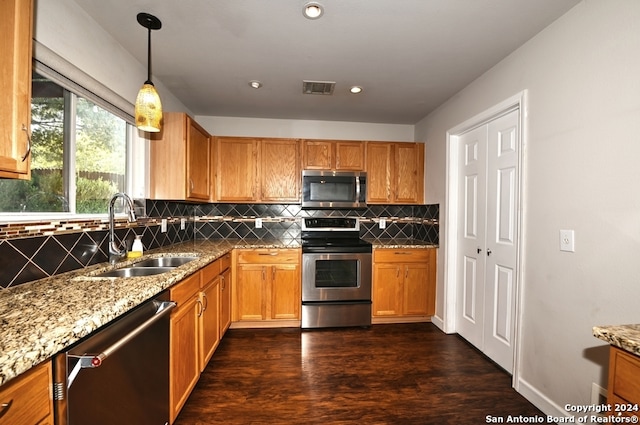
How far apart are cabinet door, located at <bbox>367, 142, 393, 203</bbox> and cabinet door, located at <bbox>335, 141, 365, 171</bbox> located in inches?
3.9

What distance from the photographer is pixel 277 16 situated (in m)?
1.64

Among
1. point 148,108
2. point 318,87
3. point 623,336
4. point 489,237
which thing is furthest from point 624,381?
point 318,87

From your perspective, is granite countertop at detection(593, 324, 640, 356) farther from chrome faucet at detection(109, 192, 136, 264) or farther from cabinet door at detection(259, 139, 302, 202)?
cabinet door at detection(259, 139, 302, 202)

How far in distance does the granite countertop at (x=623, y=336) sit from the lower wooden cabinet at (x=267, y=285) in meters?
2.34

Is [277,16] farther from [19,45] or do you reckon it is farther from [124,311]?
[124,311]

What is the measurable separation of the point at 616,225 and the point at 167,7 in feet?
8.62

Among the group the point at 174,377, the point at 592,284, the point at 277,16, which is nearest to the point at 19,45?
the point at 277,16

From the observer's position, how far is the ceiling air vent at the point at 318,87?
2.46m

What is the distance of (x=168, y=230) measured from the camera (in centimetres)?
276

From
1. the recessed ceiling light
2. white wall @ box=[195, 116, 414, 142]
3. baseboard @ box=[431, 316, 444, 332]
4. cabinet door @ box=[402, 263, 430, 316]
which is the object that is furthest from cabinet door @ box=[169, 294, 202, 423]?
baseboard @ box=[431, 316, 444, 332]

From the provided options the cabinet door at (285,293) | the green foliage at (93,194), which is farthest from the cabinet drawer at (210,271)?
the green foliage at (93,194)

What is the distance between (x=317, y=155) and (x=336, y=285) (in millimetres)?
1532

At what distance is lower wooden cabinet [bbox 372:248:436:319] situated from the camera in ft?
10.0

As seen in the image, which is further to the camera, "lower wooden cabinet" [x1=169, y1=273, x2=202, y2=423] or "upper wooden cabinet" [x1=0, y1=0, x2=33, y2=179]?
"lower wooden cabinet" [x1=169, y1=273, x2=202, y2=423]
